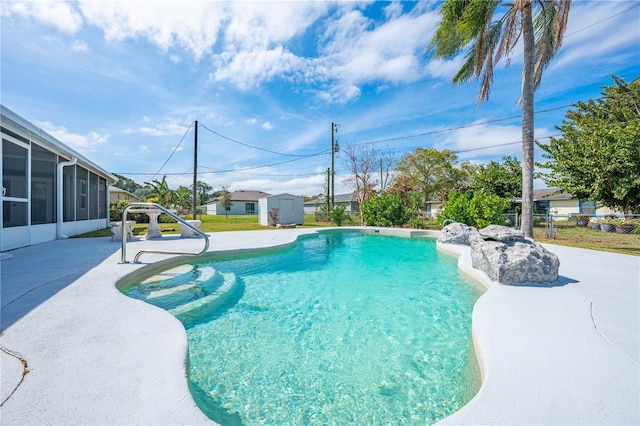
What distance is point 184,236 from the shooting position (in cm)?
1032

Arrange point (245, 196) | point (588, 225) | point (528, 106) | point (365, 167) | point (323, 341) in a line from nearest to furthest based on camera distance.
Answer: point (323, 341)
point (528, 106)
point (588, 225)
point (365, 167)
point (245, 196)

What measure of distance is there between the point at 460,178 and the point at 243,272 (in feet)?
98.1

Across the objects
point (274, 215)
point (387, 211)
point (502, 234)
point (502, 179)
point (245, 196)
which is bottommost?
point (502, 234)

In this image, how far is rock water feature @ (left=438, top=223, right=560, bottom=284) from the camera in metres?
4.66

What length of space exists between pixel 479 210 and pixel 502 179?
1311 cm

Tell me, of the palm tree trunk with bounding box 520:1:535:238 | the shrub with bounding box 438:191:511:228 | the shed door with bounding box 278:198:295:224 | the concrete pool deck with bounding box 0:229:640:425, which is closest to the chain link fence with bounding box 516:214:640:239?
the shrub with bounding box 438:191:511:228

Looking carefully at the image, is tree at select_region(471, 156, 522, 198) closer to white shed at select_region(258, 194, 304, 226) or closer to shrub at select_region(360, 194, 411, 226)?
shrub at select_region(360, 194, 411, 226)

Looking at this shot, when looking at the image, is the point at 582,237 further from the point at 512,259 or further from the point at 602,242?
the point at 512,259

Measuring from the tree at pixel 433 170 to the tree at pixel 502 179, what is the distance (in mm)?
4904

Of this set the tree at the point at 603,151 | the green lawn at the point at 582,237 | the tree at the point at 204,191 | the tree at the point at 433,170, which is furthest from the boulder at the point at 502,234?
the tree at the point at 204,191

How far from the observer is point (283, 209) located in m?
20.2

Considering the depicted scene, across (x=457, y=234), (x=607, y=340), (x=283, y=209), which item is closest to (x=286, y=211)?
(x=283, y=209)

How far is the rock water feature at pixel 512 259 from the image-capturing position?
4.66 meters

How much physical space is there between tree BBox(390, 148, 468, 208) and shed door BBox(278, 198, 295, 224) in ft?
47.5
